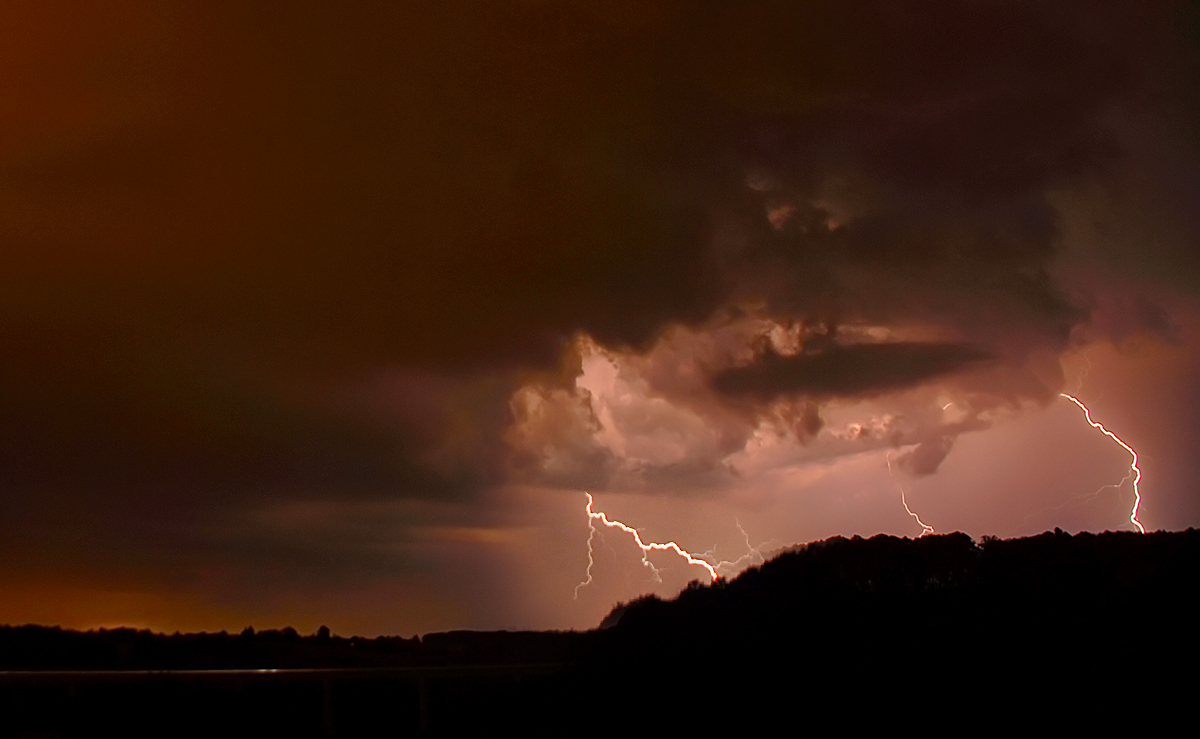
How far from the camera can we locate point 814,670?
20828mm

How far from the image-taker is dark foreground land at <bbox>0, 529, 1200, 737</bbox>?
1666cm

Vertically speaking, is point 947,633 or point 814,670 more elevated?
point 947,633

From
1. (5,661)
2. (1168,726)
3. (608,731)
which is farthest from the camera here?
(5,661)

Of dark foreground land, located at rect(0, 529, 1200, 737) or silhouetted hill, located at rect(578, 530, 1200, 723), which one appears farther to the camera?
dark foreground land, located at rect(0, 529, 1200, 737)

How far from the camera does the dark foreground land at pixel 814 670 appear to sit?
16.7 meters

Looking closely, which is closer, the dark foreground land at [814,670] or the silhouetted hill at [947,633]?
the silhouetted hill at [947,633]

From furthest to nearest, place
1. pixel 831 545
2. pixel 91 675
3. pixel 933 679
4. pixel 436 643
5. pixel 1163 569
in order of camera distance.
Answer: pixel 436 643 → pixel 831 545 → pixel 91 675 → pixel 1163 569 → pixel 933 679

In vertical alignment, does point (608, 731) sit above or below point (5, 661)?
below

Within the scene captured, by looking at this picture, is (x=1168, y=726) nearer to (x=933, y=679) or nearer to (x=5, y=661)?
(x=933, y=679)

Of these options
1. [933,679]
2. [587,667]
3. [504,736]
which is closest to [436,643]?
[587,667]

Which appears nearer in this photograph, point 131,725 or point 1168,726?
point 1168,726

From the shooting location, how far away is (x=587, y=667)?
30.6m

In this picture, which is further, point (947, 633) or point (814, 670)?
point (814, 670)

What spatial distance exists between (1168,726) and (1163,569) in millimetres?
6644
